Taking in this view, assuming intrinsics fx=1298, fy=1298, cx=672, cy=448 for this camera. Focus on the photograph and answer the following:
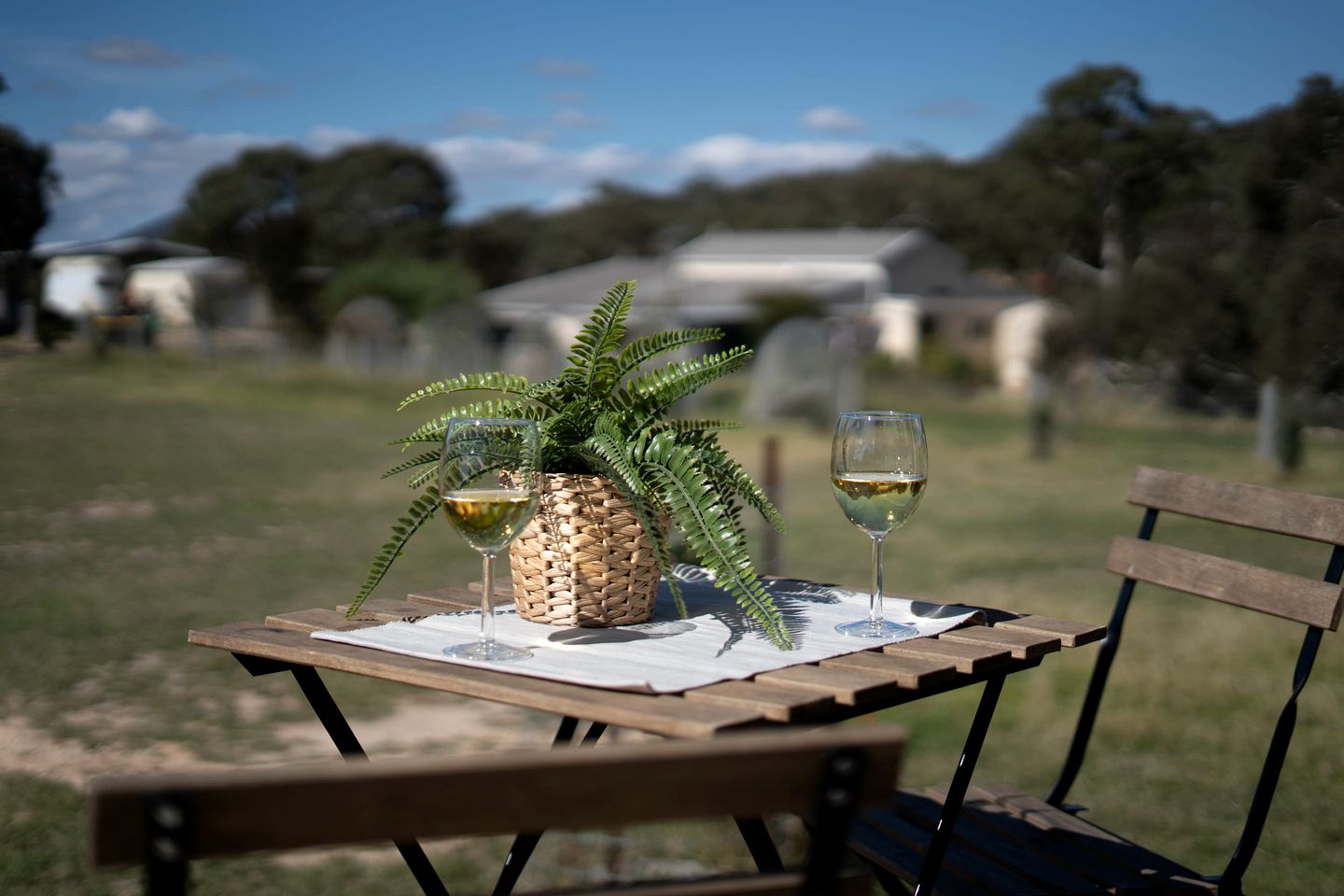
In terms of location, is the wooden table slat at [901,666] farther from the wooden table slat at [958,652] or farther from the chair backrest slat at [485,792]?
the chair backrest slat at [485,792]

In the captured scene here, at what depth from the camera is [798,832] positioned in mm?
3764

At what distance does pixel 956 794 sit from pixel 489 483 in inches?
35.3

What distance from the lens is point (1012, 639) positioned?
2.01 meters

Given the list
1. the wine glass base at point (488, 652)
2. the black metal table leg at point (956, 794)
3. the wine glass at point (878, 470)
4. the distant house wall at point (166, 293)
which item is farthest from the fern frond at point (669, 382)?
the distant house wall at point (166, 293)

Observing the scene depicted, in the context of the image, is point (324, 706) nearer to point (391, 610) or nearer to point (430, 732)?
point (391, 610)

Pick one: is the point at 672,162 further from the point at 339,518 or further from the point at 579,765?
the point at 579,765

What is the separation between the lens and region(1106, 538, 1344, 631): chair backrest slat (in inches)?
89.2

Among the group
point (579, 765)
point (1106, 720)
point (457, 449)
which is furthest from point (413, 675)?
point (1106, 720)

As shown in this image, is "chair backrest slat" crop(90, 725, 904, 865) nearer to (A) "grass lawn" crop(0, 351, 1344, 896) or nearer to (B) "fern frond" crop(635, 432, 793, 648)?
(B) "fern frond" crop(635, 432, 793, 648)

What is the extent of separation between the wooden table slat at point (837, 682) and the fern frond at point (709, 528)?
113mm

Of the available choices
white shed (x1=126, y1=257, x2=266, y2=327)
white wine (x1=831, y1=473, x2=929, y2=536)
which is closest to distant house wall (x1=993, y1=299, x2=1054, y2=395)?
white shed (x1=126, y1=257, x2=266, y2=327)

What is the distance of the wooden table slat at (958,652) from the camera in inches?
72.6

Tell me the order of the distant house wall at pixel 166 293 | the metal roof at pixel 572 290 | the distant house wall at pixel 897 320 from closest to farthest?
the distant house wall at pixel 166 293 → the distant house wall at pixel 897 320 → the metal roof at pixel 572 290

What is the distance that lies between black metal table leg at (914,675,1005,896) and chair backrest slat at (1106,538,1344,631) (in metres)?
0.60
